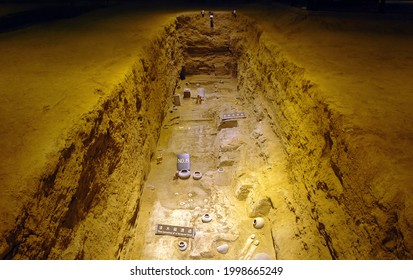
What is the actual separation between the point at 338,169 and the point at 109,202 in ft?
10.5

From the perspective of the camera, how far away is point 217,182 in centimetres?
617

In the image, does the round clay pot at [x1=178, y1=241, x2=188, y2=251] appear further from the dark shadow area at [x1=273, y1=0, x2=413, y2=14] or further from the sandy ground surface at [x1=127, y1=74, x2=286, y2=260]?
the dark shadow area at [x1=273, y1=0, x2=413, y2=14]

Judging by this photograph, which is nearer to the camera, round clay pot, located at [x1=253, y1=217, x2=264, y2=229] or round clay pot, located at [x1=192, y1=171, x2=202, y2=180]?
round clay pot, located at [x1=253, y1=217, x2=264, y2=229]

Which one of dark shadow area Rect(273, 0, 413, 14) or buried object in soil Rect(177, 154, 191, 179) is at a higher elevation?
dark shadow area Rect(273, 0, 413, 14)

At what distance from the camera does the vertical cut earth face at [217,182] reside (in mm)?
2852

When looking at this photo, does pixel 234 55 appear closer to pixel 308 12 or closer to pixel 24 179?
pixel 308 12

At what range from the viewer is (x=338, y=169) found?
11.5 ft

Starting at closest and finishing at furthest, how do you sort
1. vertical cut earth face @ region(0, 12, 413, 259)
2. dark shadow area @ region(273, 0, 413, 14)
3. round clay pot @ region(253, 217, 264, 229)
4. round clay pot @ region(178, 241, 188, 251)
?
vertical cut earth face @ region(0, 12, 413, 259) → round clay pot @ region(178, 241, 188, 251) → round clay pot @ region(253, 217, 264, 229) → dark shadow area @ region(273, 0, 413, 14)

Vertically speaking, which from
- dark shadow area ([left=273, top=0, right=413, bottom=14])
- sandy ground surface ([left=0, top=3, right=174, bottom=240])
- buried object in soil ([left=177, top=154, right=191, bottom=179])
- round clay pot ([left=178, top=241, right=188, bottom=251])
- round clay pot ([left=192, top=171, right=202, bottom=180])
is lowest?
round clay pot ([left=178, top=241, right=188, bottom=251])

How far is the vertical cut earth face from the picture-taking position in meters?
2.85

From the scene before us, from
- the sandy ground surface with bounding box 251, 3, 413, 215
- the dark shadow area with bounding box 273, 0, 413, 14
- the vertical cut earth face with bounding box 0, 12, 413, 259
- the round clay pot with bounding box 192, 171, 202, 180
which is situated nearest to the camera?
the vertical cut earth face with bounding box 0, 12, 413, 259

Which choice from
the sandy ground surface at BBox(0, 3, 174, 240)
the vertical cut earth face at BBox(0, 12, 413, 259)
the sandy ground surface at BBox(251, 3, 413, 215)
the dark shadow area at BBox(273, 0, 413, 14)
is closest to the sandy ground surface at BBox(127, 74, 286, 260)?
the vertical cut earth face at BBox(0, 12, 413, 259)

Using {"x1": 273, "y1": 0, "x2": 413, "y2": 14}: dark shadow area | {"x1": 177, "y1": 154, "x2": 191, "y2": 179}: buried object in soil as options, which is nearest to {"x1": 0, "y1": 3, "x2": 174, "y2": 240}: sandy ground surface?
{"x1": 177, "y1": 154, "x2": 191, "y2": 179}: buried object in soil
